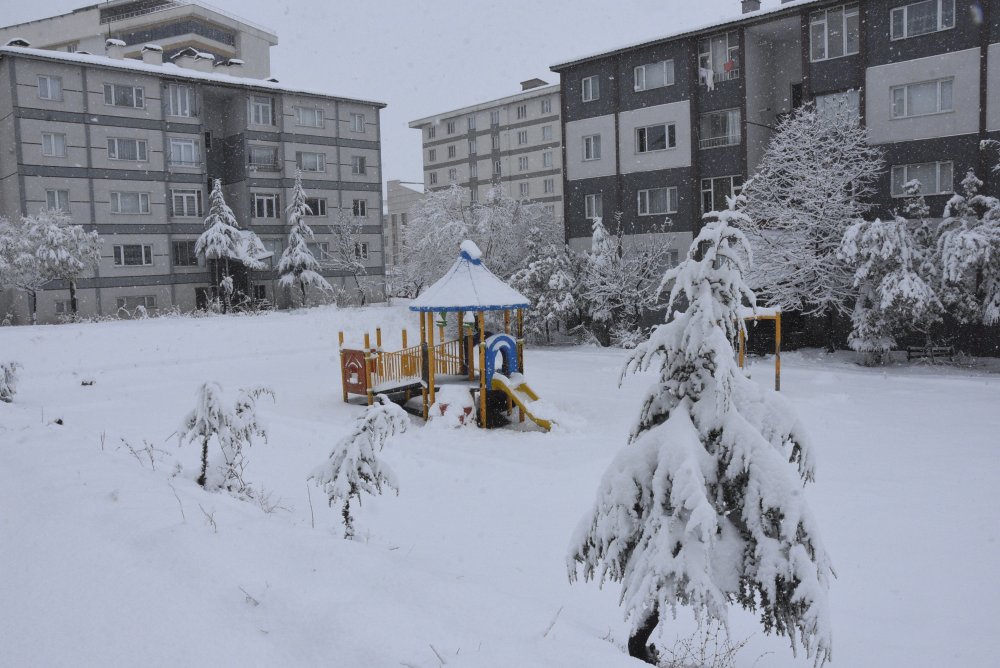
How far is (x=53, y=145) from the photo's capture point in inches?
1344

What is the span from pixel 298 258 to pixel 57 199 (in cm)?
1166

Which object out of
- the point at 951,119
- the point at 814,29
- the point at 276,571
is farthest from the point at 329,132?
the point at 276,571

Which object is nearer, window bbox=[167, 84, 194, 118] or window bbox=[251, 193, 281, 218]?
window bbox=[167, 84, 194, 118]

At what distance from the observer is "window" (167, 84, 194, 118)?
37.7m

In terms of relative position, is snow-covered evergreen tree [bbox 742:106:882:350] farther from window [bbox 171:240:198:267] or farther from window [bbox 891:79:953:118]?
window [bbox 171:240:198:267]

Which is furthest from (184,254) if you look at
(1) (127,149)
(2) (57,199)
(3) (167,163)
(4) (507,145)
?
(4) (507,145)

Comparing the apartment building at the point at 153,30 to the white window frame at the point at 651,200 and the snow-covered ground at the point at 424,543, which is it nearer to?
the white window frame at the point at 651,200

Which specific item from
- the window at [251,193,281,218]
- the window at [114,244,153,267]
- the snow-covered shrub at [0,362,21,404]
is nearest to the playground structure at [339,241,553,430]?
the snow-covered shrub at [0,362,21,404]

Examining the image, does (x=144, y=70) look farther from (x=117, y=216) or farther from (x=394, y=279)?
(x=394, y=279)

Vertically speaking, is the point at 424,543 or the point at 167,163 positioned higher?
the point at 167,163

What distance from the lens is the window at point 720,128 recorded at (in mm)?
28578

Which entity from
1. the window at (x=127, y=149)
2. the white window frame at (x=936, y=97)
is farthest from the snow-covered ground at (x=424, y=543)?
the window at (x=127, y=149)

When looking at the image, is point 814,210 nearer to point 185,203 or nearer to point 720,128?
point 720,128

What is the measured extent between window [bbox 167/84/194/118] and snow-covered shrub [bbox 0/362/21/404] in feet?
90.2
